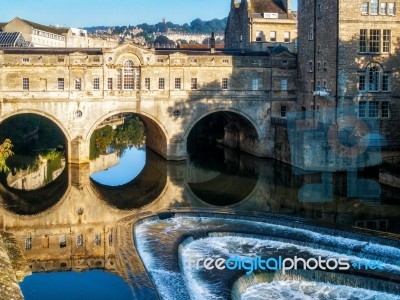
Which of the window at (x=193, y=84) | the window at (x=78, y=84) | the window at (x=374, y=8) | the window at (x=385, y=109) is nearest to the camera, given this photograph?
the window at (x=374, y=8)

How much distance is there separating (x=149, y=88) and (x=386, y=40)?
684 inches

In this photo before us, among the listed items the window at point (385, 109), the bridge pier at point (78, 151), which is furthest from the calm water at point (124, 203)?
the window at point (385, 109)

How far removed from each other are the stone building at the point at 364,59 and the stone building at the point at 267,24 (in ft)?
47.2

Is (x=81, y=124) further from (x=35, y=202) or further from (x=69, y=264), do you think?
(x=69, y=264)

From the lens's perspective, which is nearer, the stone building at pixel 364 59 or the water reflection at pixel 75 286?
the water reflection at pixel 75 286

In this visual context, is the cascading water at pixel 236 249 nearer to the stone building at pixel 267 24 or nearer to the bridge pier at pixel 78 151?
the bridge pier at pixel 78 151

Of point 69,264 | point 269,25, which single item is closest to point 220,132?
point 269,25

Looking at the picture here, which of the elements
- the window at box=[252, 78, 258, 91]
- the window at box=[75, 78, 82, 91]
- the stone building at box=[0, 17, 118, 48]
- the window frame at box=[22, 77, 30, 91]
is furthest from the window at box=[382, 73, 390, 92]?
the stone building at box=[0, 17, 118, 48]

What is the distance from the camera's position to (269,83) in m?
46.4

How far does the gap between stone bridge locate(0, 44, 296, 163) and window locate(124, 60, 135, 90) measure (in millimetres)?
75

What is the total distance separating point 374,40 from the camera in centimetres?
4031

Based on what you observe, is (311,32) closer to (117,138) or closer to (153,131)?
(153,131)

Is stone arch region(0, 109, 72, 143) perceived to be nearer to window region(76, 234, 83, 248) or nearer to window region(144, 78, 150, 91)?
window region(144, 78, 150, 91)

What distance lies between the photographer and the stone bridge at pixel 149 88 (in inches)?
1693
